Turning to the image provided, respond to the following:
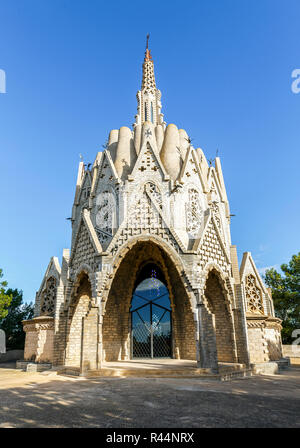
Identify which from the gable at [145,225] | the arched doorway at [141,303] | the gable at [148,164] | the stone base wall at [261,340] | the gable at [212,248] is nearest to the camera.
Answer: the gable at [145,225]

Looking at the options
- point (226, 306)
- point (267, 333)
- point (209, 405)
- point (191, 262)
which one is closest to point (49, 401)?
point (209, 405)

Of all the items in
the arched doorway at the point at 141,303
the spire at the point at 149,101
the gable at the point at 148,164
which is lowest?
the arched doorway at the point at 141,303

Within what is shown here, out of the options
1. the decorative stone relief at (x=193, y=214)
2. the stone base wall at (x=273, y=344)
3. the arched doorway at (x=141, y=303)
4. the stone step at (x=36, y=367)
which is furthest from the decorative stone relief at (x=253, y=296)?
the stone step at (x=36, y=367)

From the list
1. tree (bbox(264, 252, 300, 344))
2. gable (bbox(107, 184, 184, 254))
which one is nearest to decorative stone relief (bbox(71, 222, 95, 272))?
gable (bbox(107, 184, 184, 254))

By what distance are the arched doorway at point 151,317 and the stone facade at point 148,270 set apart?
0.80ft

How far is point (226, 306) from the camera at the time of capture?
1680 cm

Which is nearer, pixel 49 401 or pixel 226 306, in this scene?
pixel 49 401

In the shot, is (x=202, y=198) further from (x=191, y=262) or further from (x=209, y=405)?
(x=209, y=405)

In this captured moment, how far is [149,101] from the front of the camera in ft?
83.2

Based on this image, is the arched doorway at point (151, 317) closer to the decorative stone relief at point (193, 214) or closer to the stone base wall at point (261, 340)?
the decorative stone relief at point (193, 214)

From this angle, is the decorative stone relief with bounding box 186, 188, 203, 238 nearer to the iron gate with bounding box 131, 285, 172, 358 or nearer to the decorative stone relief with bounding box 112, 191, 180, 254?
the decorative stone relief with bounding box 112, 191, 180, 254

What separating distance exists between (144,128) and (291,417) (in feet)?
60.6

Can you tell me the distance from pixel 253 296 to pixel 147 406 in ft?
44.2

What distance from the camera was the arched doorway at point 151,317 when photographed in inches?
747
